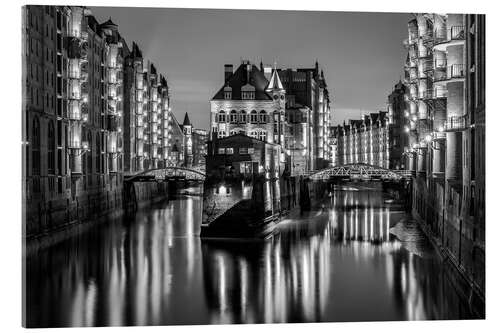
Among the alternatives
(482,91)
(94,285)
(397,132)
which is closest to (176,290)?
(94,285)

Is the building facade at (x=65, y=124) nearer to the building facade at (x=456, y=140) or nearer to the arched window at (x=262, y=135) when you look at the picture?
the arched window at (x=262, y=135)

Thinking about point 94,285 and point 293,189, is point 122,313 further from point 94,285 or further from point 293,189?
point 293,189

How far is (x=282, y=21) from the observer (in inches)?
722

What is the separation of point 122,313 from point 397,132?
51.4m

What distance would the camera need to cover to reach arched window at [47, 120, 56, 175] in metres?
26.5

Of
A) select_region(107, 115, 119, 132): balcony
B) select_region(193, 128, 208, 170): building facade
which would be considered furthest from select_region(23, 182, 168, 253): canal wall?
select_region(193, 128, 208, 170): building facade

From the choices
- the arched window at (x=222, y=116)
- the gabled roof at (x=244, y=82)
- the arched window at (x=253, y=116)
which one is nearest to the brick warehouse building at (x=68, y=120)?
the arched window at (x=222, y=116)

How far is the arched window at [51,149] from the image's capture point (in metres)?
26.5

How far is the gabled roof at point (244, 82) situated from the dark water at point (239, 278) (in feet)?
23.2

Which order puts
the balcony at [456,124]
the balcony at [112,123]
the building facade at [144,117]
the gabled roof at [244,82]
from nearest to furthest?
the balcony at [456,124]
the gabled roof at [244,82]
the balcony at [112,123]
the building facade at [144,117]

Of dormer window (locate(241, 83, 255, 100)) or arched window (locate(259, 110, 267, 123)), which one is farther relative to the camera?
arched window (locate(259, 110, 267, 123))

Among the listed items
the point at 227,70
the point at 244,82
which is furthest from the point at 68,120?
the point at 244,82

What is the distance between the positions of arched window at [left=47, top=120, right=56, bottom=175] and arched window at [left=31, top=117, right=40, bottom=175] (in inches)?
34.1

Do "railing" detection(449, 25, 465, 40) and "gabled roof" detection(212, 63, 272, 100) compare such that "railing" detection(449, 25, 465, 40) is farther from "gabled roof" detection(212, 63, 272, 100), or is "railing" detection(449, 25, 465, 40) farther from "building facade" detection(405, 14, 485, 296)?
"gabled roof" detection(212, 63, 272, 100)
